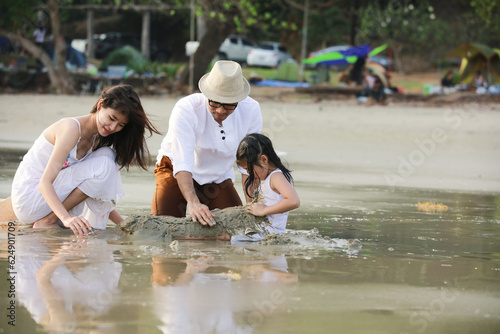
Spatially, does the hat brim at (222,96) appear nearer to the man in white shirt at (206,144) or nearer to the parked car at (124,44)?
the man in white shirt at (206,144)

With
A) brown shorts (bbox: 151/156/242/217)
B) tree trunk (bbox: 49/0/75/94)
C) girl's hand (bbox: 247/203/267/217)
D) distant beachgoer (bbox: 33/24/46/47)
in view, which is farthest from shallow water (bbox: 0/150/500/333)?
distant beachgoer (bbox: 33/24/46/47)

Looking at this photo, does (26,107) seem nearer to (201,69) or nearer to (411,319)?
(201,69)

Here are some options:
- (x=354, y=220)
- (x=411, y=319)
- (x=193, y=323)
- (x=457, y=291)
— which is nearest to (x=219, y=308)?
(x=193, y=323)

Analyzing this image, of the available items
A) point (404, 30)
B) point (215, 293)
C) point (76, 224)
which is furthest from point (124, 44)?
point (215, 293)

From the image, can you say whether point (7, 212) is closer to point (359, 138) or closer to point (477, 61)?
point (359, 138)

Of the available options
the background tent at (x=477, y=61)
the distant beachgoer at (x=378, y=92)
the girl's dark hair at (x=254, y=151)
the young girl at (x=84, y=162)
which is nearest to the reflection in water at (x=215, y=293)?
the girl's dark hair at (x=254, y=151)

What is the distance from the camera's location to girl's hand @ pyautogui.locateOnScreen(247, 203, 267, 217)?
5.62m

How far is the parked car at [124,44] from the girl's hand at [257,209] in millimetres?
32276

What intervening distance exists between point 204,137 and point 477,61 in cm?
2311

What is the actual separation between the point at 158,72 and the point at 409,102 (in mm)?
7581

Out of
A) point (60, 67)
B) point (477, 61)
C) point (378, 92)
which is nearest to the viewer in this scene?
point (378, 92)

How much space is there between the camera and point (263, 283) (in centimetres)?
429

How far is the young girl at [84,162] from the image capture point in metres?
5.36

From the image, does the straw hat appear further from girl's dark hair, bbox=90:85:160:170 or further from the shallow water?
the shallow water
